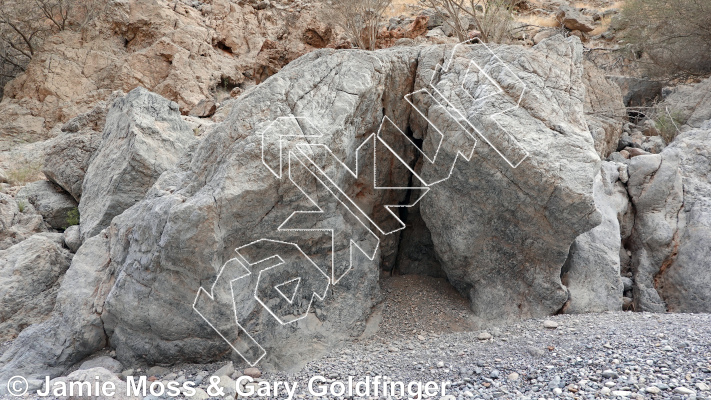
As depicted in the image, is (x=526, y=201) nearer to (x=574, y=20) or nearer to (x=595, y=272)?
(x=595, y=272)

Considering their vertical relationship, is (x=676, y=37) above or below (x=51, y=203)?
above

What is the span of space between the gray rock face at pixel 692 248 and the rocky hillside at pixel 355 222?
18mm

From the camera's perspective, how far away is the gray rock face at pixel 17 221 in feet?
18.2

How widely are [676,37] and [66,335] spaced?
11.0 meters

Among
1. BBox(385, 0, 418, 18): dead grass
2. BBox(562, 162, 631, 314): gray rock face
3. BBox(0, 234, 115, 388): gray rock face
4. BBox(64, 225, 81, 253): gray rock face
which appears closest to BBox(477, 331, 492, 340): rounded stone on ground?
BBox(562, 162, 631, 314): gray rock face

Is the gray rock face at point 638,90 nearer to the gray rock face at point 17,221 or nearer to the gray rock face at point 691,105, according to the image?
the gray rock face at point 691,105

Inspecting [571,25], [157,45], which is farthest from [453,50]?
[571,25]

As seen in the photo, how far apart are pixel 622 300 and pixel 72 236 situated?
5.84 meters

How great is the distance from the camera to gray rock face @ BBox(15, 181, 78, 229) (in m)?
6.17

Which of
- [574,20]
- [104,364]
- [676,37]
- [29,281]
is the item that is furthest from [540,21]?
[104,364]

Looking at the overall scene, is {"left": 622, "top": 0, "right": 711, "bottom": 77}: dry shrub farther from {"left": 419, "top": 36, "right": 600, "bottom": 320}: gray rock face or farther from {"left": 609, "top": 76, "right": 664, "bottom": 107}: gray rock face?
{"left": 419, "top": 36, "right": 600, "bottom": 320}: gray rock face

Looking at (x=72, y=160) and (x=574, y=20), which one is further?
(x=574, y=20)

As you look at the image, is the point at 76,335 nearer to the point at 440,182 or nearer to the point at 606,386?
the point at 440,182

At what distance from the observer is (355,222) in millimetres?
4207
